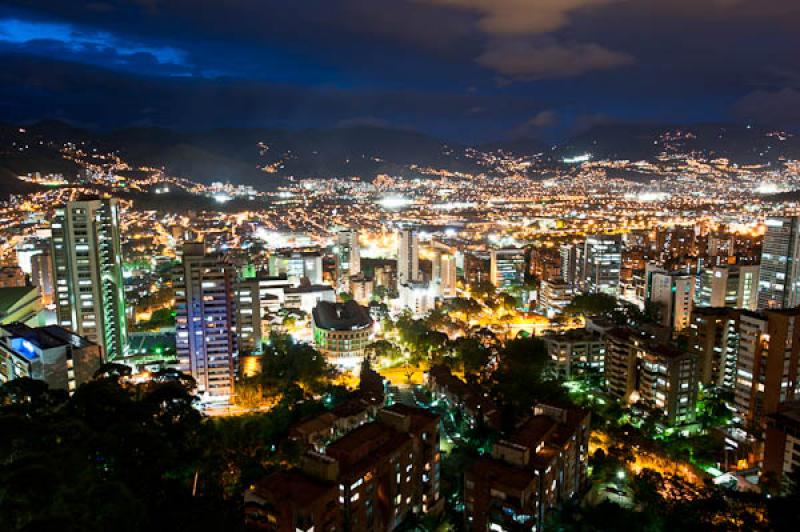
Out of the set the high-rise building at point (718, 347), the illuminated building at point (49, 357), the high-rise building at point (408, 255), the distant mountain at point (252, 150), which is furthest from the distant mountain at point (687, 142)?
the illuminated building at point (49, 357)

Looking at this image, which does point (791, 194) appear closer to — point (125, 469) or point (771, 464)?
point (771, 464)

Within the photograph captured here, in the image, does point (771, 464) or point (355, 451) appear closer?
point (355, 451)

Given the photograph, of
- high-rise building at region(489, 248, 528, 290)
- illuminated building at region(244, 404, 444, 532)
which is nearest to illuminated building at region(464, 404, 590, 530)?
illuminated building at region(244, 404, 444, 532)

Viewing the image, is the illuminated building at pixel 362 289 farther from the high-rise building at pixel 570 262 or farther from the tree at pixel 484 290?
the high-rise building at pixel 570 262

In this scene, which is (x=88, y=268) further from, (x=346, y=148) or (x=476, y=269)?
(x=346, y=148)

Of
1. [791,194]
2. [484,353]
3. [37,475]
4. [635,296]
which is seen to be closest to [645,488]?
[484,353]
